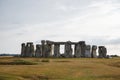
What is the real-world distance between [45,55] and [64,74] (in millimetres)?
38703

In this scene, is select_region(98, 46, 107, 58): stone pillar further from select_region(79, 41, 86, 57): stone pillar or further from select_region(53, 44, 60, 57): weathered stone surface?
select_region(53, 44, 60, 57): weathered stone surface

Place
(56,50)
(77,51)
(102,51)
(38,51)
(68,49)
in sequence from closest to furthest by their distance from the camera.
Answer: (68,49) < (77,51) < (56,50) < (38,51) < (102,51)

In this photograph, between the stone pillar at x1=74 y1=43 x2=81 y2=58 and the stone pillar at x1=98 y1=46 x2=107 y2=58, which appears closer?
the stone pillar at x1=74 y1=43 x2=81 y2=58

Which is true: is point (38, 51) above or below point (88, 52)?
above

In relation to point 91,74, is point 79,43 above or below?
above

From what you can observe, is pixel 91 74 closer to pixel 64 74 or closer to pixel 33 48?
pixel 64 74

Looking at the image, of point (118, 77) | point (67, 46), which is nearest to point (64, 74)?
point (118, 77)

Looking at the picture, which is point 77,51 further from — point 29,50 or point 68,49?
point 29,50

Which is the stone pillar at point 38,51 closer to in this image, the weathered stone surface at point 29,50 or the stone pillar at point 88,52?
the weathered stone surface at point 29,50

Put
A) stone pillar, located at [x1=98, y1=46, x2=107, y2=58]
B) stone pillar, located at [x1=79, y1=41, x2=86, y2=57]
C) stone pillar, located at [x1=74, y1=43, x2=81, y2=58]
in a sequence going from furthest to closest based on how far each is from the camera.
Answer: stone pillar, located at [x1=98, y1=46, x2=107, y2=58] → stone pillar, located at [x1=79, y1=41, x2=86, y2=57] → stone pillar, located at [x1=74, y1=43, x2=81, y2=58]

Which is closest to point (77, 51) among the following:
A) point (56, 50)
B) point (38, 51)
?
point (56, 50)

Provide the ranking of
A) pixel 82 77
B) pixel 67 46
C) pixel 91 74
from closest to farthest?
1. pixel 82 77
2. pixel 91 74
3. pixel 67 46

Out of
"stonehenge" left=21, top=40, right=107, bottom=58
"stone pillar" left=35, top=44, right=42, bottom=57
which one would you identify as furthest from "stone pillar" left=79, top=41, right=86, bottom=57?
"stone pillar" left=35, top=44, right=42, bottom=57

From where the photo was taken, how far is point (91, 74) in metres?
31.5
